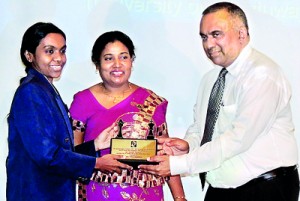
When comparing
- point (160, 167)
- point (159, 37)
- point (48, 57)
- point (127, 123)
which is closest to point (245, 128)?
point (160, 167)

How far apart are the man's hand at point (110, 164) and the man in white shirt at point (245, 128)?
0.91 ft

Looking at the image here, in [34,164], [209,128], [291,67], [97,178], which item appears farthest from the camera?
[291,67]

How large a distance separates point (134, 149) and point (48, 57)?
58cm

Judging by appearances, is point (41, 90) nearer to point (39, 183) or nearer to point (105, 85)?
point (39, 183)

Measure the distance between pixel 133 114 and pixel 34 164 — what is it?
65cm

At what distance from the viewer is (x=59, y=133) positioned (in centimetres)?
252

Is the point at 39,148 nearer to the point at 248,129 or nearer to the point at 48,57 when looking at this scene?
the point at 48,57

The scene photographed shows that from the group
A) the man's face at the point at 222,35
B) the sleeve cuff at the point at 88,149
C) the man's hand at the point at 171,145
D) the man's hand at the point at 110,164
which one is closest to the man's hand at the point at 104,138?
the sleeve cuff at the point at 88,149

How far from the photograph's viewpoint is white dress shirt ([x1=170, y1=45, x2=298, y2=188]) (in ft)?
7.95

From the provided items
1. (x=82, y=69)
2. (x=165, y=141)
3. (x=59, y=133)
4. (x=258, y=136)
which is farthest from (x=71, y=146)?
(x=82, y=69)

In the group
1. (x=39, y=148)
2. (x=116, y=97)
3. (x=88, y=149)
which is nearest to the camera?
(x=39, y=148)

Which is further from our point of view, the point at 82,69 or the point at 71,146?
the point at 82,69

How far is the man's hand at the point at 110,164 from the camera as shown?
8.87 feet

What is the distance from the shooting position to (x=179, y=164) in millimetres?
2629
